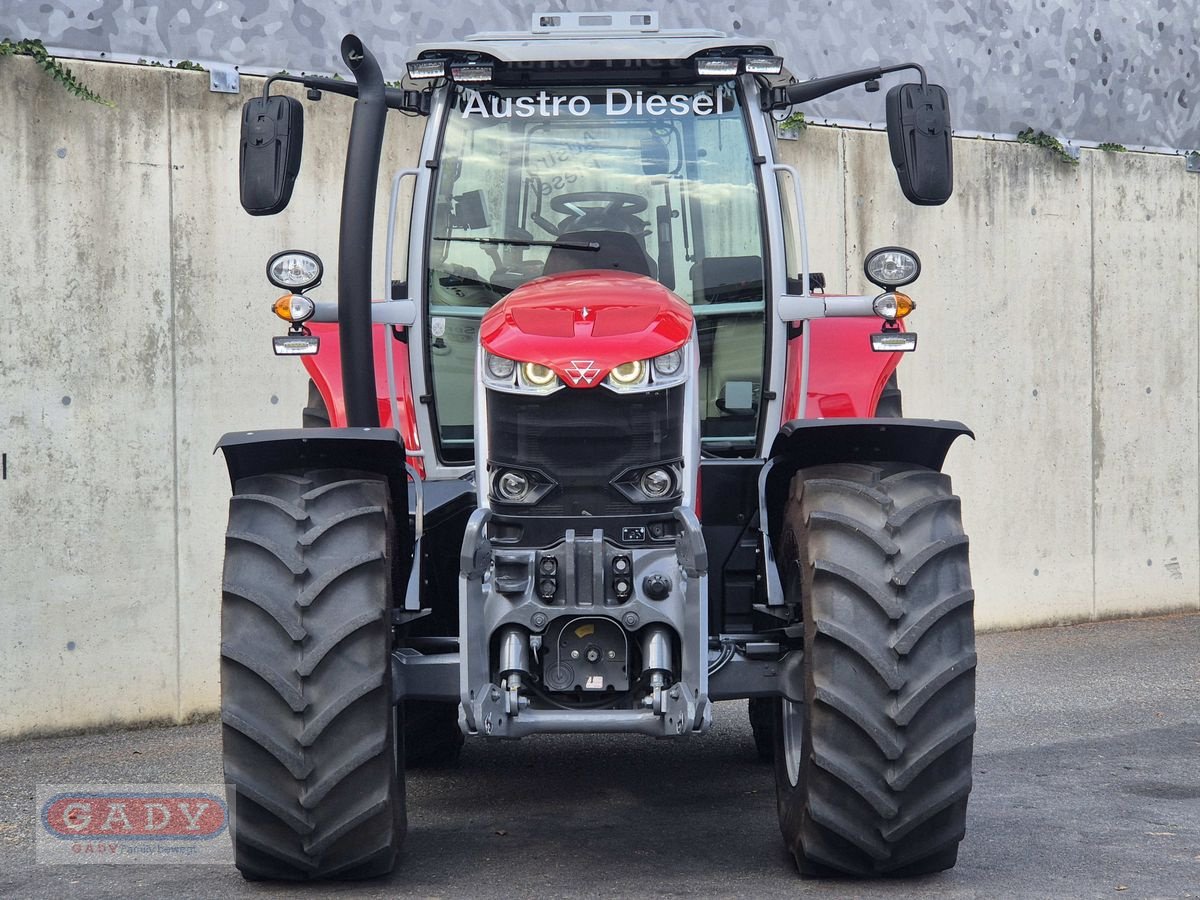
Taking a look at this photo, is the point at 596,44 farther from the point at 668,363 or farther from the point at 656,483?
the point at 656,483

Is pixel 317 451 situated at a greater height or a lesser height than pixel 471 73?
lesser

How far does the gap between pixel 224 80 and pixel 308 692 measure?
433 centimetres

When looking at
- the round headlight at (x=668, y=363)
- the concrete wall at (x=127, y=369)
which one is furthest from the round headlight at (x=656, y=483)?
the concrete wall at (x=127, y=369)

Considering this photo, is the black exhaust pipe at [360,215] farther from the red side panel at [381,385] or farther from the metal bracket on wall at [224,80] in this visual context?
the metal bracket on wall at [224,80]

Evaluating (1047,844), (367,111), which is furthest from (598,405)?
(1047,844)

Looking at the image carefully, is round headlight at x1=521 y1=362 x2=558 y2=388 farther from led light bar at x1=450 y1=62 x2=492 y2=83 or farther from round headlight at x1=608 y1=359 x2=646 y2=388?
led light bar at x1=450 y1=62 x2=492 y2=83

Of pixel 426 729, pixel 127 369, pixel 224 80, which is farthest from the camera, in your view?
pixel 224 80

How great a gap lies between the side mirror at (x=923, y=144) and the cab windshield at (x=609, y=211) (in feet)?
2.08

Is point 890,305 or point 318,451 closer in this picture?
point 318,451

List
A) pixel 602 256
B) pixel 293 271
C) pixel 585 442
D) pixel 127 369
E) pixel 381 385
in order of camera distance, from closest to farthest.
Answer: pixel 585 442, pixel 293 271, pixel 602 256, pixel 381 385, pixel 127 369

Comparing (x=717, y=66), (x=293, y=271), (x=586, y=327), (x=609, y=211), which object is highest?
(x=717, y=66)

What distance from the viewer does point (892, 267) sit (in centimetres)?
493

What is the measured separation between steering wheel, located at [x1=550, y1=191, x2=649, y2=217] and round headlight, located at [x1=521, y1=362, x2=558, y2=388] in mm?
1087

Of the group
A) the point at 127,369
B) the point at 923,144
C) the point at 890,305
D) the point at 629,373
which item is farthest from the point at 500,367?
the point at 127,369
